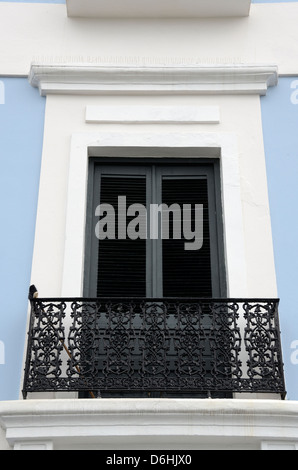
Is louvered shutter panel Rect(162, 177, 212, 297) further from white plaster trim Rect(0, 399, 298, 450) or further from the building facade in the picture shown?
white plaster trim Rect(0, 399, 298, 450)

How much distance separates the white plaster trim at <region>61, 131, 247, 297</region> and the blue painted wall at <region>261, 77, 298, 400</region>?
33 centimetres

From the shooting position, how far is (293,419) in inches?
254

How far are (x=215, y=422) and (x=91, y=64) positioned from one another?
3856 mm

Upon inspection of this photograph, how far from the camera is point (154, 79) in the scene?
8.44m

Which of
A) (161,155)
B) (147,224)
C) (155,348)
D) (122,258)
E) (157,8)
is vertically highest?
(157,8)

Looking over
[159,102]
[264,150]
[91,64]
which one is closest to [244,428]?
[264,150]

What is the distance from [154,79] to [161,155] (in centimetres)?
79

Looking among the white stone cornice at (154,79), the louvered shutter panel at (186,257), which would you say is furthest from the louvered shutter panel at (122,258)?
the white stone cornice at (154,79)

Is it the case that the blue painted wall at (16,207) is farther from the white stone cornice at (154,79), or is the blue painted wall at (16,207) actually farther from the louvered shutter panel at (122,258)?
the louvered shutter panel at (122,258)

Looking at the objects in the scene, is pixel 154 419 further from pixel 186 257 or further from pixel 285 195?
pixel 285 195

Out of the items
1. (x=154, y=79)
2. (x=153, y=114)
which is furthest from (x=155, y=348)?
(x=154, y=79)

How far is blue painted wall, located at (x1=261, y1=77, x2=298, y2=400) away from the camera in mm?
7180

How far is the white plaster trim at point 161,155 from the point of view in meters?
7.45
